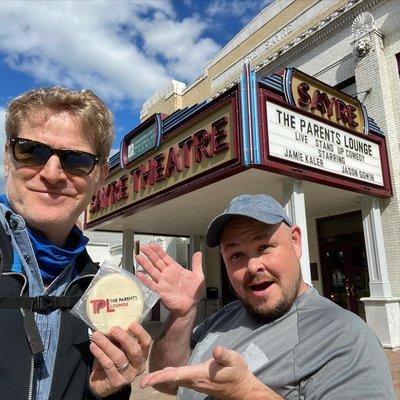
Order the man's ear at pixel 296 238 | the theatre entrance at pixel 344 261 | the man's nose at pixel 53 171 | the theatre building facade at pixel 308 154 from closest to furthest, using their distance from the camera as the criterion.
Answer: the man's nose at pixel 53 171
the man's ear at pixel 296 238
the theatre building facade at pixel 308 154
the theatre entrance at pixel 344 261

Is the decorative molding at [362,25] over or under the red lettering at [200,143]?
over

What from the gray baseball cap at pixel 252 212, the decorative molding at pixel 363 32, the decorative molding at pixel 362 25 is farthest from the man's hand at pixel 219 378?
the decorative molding at pixel 362 25

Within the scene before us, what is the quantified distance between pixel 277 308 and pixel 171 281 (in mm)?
638

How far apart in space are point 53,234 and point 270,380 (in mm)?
1254

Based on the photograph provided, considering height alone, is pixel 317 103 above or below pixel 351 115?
below

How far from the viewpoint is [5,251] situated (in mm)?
1604

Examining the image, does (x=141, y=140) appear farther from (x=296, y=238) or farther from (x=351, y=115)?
(x=296, y=238)

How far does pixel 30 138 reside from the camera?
1.83 metres

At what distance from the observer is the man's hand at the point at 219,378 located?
4.84 feet

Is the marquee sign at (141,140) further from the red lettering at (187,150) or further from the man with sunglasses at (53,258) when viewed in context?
the man with sunglasses at (53,258)

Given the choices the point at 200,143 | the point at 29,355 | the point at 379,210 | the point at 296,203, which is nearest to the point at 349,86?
the point at 379,210

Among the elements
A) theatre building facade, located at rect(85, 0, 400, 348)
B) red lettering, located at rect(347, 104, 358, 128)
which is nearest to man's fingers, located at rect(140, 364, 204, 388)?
theatre building facade, located at rect(85, 0, 400, 348)

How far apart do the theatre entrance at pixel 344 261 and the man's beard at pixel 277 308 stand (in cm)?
995

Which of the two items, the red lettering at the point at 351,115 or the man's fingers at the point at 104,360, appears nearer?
the man's fingers at the point at 104,360
